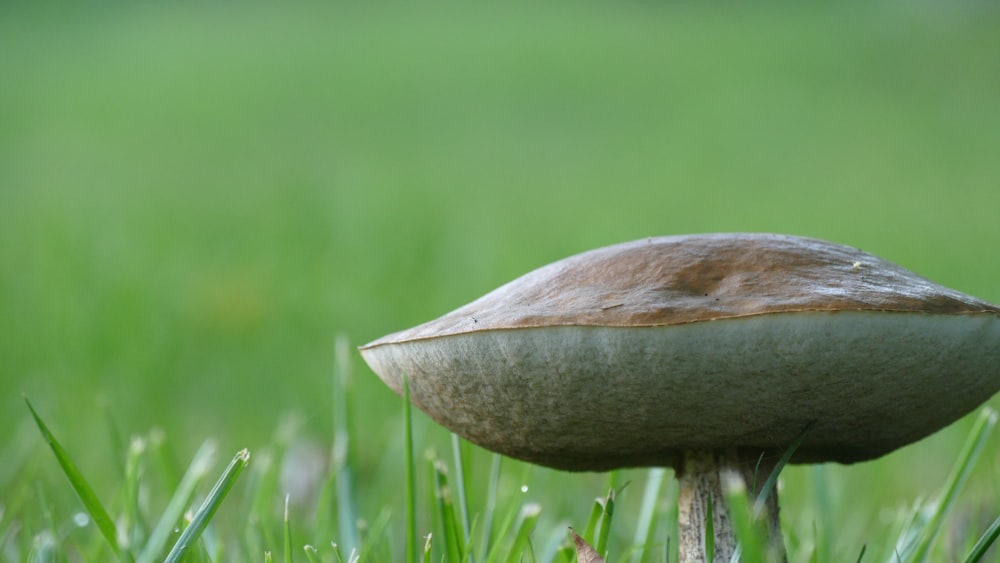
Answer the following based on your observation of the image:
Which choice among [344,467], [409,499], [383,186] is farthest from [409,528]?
[383,186]

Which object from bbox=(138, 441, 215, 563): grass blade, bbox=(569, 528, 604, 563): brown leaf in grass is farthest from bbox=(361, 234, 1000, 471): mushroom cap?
bbox=(138, 441, 215, 563): grass blade

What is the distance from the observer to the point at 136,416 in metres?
3.25

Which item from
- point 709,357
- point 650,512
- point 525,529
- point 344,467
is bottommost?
point 650,512

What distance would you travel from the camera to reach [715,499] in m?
1.44

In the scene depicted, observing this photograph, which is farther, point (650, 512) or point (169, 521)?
point (650, 512)

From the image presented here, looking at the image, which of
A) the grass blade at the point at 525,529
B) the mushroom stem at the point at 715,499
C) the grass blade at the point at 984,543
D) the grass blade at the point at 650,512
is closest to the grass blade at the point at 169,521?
the grass blade at the point at 525,529

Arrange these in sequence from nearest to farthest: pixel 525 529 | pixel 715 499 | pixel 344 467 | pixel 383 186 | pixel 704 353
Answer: pixel 704 353 → pixel 525 529 → pixel 715 499 → pixel 344 467 → pixel 383 186

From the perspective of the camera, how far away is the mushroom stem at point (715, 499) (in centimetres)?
143

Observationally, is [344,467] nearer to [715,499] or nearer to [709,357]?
→ [715,499]

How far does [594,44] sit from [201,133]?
251 inches

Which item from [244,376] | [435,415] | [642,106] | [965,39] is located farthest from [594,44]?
[435,415]

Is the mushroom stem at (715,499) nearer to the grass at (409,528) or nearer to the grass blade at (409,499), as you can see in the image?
the grass at (409,528)

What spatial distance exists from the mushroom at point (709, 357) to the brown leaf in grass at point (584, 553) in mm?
122

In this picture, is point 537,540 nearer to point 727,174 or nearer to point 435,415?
point 435,415
